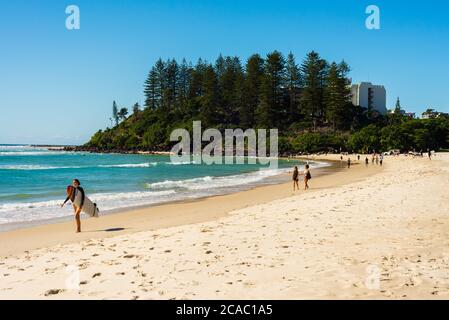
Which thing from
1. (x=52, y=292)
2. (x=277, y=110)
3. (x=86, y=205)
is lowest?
(x=52, y=292)

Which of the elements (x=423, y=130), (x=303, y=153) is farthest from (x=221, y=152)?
(x=423, y=130)

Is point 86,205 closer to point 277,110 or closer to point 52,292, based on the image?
point 52,292

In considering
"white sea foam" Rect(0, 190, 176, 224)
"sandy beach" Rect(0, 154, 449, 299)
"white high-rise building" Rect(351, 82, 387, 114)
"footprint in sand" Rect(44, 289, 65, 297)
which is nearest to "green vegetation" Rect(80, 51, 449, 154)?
"white high-rise building" Rect(351, 82, 387, 114)

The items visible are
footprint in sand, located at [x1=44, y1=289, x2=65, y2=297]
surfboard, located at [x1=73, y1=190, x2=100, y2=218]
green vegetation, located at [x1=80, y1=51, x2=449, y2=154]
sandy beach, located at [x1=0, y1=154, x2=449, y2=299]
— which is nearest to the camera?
sandy beach, located at [x1=0, y1=154, x2=449, y2=299]

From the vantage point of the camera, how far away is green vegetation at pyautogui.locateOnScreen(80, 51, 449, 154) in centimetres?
8212

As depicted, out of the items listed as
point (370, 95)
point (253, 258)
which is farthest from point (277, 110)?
point (253, 258)

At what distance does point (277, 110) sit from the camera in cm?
9881

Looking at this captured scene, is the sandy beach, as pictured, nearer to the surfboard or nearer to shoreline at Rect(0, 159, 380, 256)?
shoreline at Rect(0, 159, 380, 256)

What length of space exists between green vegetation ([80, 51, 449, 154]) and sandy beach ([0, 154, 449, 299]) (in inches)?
2877

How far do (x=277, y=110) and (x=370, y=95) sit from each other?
35235mm

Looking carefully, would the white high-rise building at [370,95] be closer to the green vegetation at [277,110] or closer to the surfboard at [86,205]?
Result: the green vegetation at [277,110]

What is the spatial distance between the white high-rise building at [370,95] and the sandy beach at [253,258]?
110m
